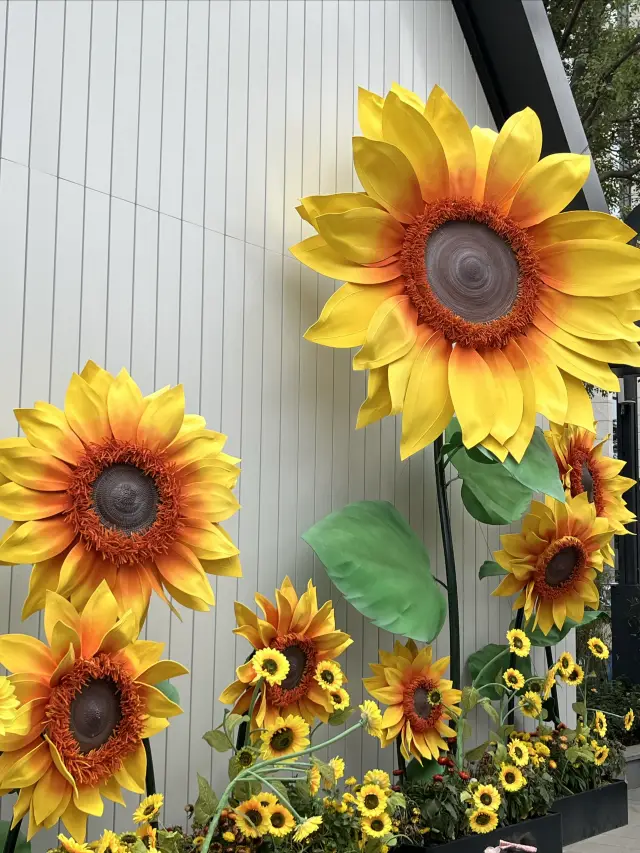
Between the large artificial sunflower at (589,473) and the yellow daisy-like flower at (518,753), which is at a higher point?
the large artificial sunflower at (589,473)

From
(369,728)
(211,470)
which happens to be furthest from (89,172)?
(369,728)

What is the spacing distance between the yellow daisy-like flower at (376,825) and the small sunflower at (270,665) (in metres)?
0.32

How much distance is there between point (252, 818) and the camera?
1685 mm

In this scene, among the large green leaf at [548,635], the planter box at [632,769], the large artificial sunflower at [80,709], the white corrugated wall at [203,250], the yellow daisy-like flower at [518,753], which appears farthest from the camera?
the planter box at [632,769]

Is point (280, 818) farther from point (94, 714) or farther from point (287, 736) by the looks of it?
point (94, 714)

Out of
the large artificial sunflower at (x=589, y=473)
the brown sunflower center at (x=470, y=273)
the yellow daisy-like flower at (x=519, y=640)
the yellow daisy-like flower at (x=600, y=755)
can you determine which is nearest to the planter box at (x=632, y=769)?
the yellow daisy-like flower at (x=600, y=755)

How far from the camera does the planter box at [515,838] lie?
2.15 meters

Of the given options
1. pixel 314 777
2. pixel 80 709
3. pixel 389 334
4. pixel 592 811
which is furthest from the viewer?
pixel 592 811

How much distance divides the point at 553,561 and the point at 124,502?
148 cm

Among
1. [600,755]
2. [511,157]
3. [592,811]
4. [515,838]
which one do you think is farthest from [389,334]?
[592,811]

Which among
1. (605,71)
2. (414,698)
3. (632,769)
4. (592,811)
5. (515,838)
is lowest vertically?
(632,769)

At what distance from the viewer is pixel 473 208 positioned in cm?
232

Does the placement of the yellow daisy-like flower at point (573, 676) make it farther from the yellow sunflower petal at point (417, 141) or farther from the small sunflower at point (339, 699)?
the yellow sunflower petal at point (417, 141)

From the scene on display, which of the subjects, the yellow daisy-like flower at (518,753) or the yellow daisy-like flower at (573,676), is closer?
the yellow daisy-like flower at (518,753)
